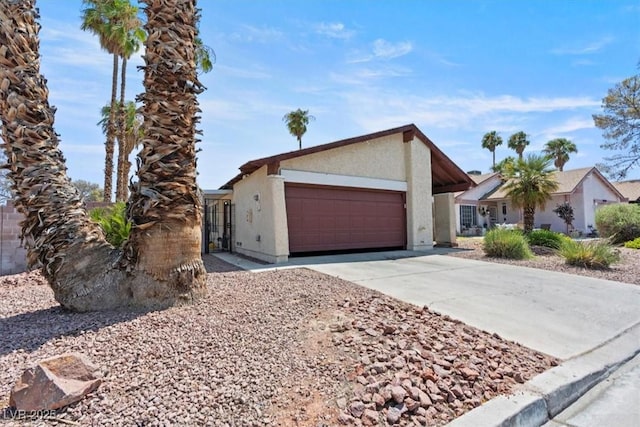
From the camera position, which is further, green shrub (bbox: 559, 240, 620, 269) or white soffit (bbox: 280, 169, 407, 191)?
white soffit (bbox: 280, 169, 407, 191)

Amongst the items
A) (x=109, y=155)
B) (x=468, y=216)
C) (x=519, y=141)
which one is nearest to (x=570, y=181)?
(x=468, y=216)

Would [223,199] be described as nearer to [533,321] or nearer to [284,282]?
[284,282]

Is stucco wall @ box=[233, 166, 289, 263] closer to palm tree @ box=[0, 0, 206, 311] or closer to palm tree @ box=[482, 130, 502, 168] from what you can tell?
palm tree @ box=[0, 0, 206, 311]

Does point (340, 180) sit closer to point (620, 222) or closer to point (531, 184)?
point (531, 184)

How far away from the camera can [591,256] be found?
1005 centimetres

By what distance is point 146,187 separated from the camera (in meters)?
4.53

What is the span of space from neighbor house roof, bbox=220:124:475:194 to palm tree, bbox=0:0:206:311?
5.62 m

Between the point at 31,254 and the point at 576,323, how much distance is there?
7.69 meters

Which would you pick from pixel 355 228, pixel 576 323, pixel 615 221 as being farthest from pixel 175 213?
pixel 615 221

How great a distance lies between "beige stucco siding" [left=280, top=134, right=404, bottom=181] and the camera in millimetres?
11594

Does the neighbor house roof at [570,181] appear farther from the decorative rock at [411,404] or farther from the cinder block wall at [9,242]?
the cinder block wall at [9,242]

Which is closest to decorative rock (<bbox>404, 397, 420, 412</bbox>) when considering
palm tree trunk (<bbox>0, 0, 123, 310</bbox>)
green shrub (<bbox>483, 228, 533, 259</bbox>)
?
palm tree trunk (<bbox>0, 0, 123, 310</bbox>)


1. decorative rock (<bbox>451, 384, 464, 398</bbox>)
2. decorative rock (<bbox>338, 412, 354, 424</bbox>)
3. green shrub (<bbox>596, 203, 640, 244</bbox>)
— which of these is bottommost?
decorative rock (<bbox>451, 384, 464, 398</bbox>)

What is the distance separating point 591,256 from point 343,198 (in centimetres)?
788
